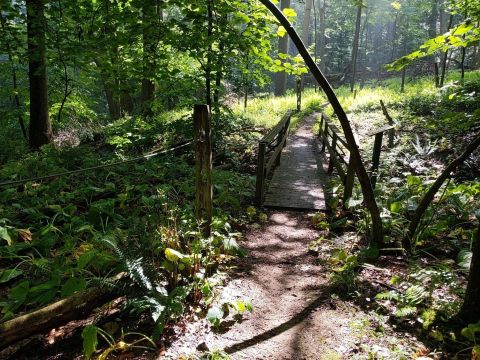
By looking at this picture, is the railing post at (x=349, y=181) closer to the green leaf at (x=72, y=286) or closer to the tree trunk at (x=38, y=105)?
the green leaf at (x=72, y=286)

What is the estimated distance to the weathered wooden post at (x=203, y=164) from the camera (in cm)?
377

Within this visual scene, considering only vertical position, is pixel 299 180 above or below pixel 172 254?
below

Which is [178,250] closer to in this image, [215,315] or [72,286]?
[215,315]

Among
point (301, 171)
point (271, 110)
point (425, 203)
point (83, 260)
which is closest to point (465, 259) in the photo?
point (425, 203)

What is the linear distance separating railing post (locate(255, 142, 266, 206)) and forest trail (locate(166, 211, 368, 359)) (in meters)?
1.53

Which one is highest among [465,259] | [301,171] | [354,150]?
[354,150]

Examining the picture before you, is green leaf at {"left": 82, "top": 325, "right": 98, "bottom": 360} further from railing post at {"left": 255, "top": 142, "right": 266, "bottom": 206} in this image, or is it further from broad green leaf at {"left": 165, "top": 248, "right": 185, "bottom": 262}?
railing post at {"left": 255, "top": 142, "right": 266, "bottom": 206}

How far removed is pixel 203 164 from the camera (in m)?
3.95

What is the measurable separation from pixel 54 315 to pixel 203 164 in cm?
207

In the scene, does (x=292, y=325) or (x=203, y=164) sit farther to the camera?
(x=203, y=164)

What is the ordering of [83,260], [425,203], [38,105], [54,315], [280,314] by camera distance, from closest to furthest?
[54,315]
[83,260]
[280,314]
[425,203]
[38,105]

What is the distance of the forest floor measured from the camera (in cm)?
293

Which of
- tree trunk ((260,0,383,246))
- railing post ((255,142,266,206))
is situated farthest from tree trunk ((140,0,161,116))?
railing post ((255,142,266,206))

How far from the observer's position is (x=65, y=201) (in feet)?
20.1
